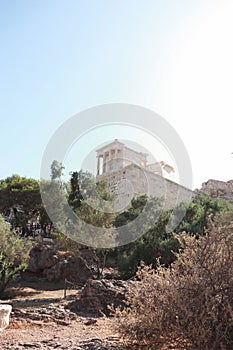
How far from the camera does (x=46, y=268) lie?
2002cm

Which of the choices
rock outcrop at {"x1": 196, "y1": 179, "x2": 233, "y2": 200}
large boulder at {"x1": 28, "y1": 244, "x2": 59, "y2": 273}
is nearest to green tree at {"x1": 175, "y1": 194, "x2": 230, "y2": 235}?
rock outcrop at {"x1": 196, "y1": 179, "x2": 233, "y2": 200}

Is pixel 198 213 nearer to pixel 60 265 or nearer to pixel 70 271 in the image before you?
pixel 70 271

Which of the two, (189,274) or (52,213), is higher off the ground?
(52,213)

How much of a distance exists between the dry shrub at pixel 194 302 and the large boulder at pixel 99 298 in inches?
184

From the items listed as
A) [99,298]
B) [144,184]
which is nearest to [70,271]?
[99,298]

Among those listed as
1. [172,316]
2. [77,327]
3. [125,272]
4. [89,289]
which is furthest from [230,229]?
[125,272]

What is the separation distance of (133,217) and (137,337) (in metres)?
17.3

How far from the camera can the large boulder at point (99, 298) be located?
30.2 ft

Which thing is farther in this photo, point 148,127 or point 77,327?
point 148,127

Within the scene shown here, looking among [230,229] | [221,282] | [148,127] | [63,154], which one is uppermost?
[148,127]

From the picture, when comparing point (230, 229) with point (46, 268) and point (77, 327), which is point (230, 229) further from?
point (46, 268)

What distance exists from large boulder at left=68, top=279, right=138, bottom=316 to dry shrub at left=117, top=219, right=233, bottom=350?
4681mm

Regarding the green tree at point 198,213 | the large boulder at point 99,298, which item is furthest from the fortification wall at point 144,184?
the large boulder at point 99,298

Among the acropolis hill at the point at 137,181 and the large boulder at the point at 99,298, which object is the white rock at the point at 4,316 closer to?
the large boulder at the point at 99,298
